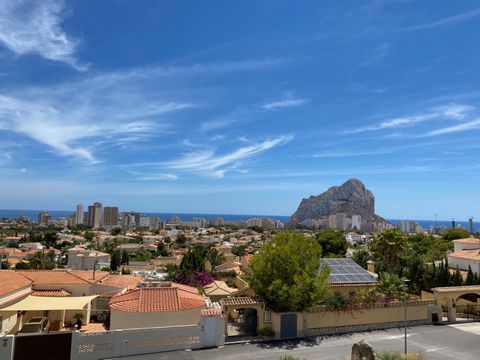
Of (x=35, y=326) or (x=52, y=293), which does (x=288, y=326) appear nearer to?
(x=35, y=326)

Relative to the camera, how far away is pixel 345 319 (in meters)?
25.0

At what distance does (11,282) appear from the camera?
2470 centimetres

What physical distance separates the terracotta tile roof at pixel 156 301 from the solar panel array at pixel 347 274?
1061 centimetres

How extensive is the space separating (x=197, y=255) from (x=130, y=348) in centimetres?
3659

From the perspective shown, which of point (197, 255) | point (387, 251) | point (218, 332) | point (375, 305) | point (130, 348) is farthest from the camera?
point (197, 255)

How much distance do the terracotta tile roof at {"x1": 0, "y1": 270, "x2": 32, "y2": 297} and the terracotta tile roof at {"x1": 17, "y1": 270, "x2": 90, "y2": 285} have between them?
1226 mm

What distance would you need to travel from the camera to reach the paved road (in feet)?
65.0

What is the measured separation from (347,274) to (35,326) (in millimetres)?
21907

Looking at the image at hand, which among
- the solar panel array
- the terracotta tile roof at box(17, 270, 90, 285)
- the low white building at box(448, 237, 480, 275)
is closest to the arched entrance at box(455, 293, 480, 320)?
the solar panel array

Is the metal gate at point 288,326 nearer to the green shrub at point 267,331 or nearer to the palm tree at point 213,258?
the green shrub at point 267,331

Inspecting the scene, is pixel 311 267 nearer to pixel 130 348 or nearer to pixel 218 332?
pixel 218 332

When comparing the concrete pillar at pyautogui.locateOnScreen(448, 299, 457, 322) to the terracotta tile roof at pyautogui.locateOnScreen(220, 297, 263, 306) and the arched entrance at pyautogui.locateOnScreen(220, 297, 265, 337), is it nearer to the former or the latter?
the arched entrance at pyautogui.locateOnScreen(220, 297, 265, 337)

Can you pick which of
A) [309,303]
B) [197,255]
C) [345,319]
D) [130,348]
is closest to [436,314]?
[345,319]

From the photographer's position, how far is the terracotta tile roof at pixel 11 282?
22.7m
